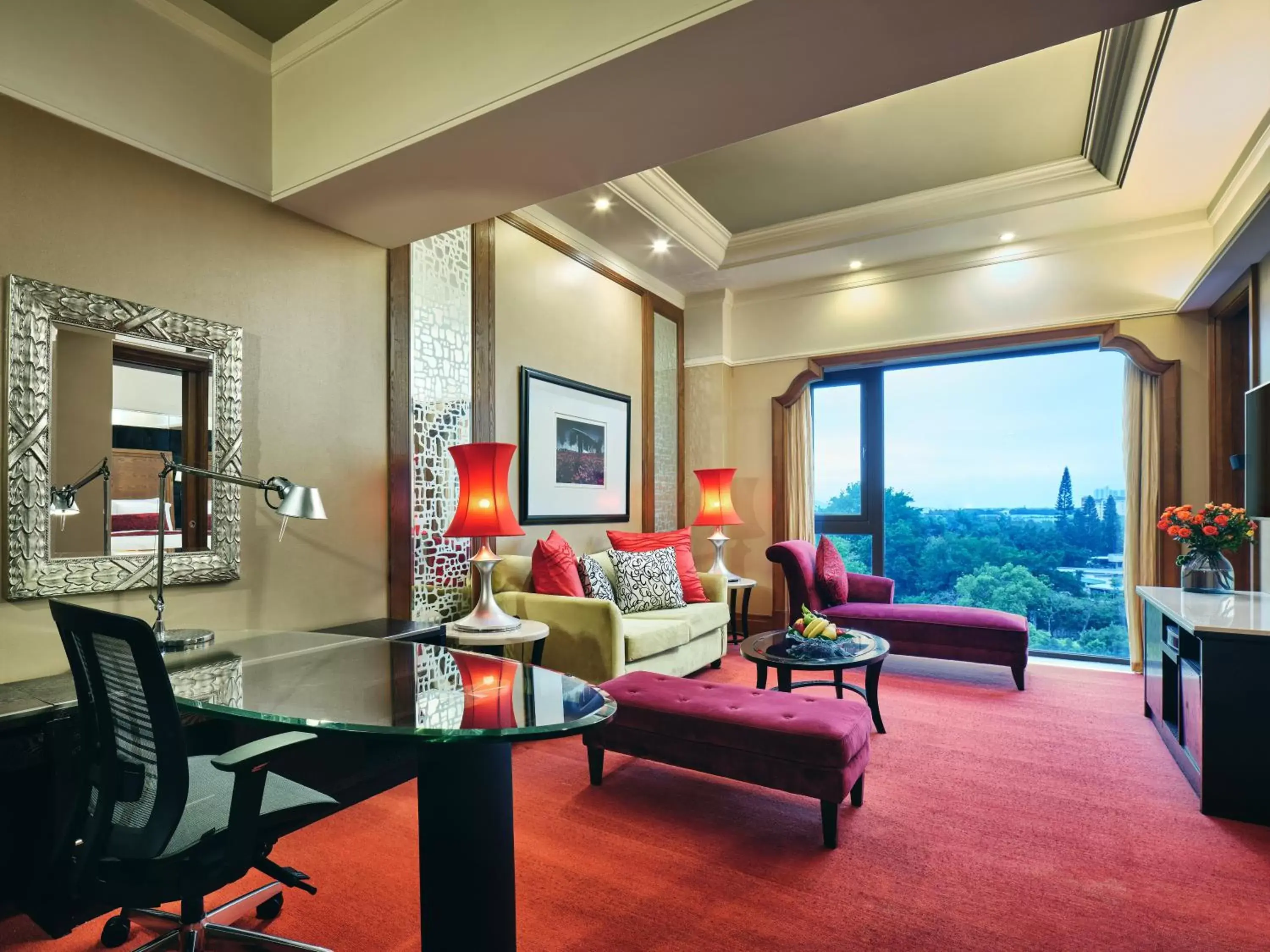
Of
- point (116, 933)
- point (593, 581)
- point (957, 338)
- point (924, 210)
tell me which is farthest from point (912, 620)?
point (116, 933)

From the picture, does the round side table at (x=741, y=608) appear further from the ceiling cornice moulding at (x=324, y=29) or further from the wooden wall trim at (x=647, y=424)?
the ceiling cornice moulding at (x=324, y=29)

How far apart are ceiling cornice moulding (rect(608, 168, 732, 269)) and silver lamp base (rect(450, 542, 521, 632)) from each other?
7.32 ft

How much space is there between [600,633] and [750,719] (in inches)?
45.5

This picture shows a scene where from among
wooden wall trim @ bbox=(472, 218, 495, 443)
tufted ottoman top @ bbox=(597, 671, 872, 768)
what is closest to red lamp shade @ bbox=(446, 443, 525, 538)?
wooden wall trim @ bbox=(472, 218, 495, 443)

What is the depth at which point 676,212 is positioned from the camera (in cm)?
476

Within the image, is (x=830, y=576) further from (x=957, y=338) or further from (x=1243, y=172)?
(x=1243, y=172)

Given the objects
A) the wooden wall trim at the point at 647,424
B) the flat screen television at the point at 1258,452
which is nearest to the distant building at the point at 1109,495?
the flat screen television at the point at 1258,452

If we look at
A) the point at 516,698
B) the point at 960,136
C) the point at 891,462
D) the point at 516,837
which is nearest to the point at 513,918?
the point at 516,698

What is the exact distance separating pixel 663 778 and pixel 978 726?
1.78 metres

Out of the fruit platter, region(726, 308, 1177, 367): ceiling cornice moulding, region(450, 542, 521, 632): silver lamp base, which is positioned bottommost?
the fruit platter

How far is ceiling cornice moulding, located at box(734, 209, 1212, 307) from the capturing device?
183 inches

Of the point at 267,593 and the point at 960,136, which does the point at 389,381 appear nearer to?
the point at 267,593

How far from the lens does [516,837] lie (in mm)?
2408

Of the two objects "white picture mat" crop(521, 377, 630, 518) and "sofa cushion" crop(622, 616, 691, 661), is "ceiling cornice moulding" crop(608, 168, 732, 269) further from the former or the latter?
"sofa cushion" crop(622, 616, 691, 661)
